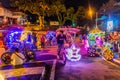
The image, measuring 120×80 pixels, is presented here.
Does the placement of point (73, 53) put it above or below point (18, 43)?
below

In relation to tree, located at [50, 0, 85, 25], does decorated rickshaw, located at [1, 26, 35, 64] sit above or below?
below

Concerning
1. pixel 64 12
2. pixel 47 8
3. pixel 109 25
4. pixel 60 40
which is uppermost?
pixel 47 8

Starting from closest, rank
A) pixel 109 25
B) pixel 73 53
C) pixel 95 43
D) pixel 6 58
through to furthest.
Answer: pixel 6 58
pixel 73 53
pixel 95 43
pixel 109 25

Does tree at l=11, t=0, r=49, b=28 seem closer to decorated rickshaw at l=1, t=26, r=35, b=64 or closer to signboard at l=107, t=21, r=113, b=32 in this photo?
signboard at l=107, t=21, r=113, b=32

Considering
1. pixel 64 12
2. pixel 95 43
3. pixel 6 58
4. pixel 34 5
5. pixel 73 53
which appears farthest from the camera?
pixel 64 12

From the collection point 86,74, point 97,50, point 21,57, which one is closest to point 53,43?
point 97,50

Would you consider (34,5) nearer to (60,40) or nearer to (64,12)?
(64,12)

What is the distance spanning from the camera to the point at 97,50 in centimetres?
2064

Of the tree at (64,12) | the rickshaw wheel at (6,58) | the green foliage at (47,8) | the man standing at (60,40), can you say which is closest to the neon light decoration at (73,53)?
the man standing at (60,40)

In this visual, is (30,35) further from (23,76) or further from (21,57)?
(23,76)

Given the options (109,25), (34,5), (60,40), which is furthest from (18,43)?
(34,5)

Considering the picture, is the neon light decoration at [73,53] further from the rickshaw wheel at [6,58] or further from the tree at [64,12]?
the tree at [64,12]

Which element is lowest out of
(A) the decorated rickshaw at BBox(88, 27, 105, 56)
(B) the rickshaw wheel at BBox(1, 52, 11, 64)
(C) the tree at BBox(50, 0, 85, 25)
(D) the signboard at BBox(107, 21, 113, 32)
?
(B) the rickshaw wheel at BBox(1, 52, 11, 64)

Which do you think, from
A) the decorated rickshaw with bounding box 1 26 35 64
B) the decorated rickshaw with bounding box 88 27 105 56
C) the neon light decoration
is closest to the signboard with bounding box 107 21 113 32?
the decorated rickshaw with bounding box 88 27 105 56
